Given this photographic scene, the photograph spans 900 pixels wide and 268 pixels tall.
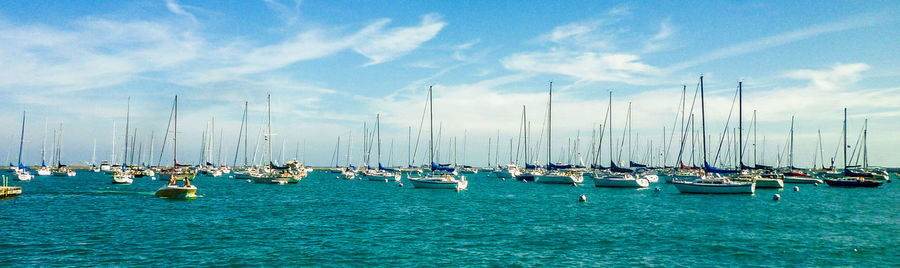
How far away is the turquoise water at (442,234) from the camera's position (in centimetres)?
2564

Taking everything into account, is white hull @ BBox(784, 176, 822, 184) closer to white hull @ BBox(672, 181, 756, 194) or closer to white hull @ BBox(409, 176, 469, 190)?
white hull @ BBox(672, 181, 756, 194)

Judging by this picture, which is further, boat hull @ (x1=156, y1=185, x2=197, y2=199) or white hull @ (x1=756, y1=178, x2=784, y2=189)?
white hull @ (x1=756, y1=178, x2=784, y2=189)

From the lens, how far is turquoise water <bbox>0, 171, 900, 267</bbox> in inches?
1009

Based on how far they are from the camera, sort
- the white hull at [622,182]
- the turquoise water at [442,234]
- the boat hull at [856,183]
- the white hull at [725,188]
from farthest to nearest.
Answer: the boat hull at [856,183], the white hull at [622,182], the white hull at [725,188], the turquoise water at [442,234]

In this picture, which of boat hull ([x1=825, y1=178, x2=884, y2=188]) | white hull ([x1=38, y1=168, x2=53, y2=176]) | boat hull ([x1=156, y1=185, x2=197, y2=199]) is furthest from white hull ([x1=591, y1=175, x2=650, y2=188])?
white hull ([x1=38, y1=168, x2=53, y2=176])

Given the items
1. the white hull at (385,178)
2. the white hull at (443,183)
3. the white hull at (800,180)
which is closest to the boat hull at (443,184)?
the white hull at (443,183)

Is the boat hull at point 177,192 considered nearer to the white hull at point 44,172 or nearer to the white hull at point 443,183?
the white hull at point 443,183

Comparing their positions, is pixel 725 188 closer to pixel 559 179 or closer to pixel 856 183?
pixel 559 179

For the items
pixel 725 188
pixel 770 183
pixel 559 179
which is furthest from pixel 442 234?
pixel 559 179

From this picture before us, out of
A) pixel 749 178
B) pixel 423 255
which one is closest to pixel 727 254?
pixel 423 255

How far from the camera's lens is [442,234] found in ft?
110

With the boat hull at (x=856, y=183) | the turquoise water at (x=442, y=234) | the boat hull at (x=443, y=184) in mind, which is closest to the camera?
the turquoise water at (x=442, y=234)

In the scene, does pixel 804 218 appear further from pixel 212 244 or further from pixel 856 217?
pixel 212 244

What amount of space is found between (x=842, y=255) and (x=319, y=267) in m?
24.0
